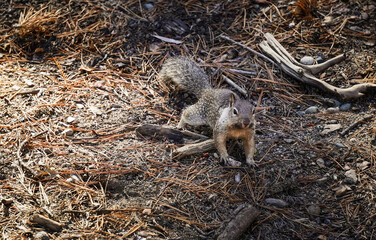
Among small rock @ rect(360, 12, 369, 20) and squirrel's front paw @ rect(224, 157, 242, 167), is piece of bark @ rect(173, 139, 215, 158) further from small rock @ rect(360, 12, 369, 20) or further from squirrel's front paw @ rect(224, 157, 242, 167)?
small rock @ rect(360, 12, 369, 20)

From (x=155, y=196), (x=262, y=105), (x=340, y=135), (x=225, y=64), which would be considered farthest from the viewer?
(x=225, y=64)

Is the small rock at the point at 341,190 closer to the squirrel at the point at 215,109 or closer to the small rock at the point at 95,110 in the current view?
the squirrel at the point at 215,109

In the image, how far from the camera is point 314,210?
2.82 metres

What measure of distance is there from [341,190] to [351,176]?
20cm

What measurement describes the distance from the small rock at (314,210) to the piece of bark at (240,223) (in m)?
0.42

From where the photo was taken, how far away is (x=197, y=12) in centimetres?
484

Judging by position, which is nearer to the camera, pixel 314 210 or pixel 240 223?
pixel 240 223

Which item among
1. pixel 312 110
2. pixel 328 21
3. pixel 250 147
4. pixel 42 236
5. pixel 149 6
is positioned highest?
pixel 149 6

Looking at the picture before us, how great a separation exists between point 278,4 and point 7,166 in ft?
12.1

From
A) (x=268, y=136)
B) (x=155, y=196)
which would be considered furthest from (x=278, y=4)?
(x=155, y=196)

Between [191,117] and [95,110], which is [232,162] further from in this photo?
[95,110]

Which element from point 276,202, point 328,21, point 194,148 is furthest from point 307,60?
point 276,202

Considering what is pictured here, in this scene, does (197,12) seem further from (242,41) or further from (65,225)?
(65,225)

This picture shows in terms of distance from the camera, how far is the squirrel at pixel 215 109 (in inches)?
126
